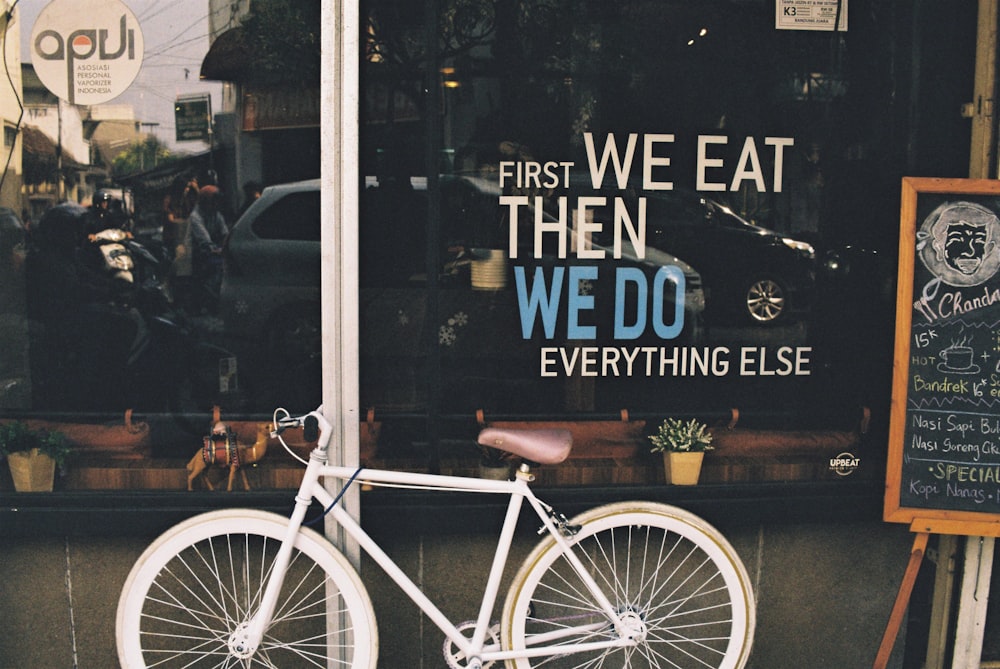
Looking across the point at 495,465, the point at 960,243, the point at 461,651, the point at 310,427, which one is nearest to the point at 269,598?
the point at 310,427

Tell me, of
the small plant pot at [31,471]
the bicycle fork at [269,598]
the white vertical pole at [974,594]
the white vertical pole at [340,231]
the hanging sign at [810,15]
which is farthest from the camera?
the hanging sign at [810,15]

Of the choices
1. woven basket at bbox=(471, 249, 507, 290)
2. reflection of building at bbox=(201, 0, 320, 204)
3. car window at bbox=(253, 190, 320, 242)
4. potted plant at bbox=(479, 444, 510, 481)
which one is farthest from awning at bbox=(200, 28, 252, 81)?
potted plant at bbox=(479, 444, 510, 481)

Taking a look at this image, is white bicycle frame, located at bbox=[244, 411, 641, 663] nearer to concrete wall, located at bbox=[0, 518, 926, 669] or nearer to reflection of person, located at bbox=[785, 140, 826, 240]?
concrete wall, located at bbox=[0, 518, 926, 669]

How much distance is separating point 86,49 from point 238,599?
249 centimetres

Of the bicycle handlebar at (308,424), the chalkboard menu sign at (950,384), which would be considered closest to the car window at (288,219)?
the bicycle handlebar at (308,424)

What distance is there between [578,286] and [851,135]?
1.45m

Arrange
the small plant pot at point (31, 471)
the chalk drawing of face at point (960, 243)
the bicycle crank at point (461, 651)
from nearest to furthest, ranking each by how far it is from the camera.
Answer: the bicycle crank at point (461, 651) < the chalk drawing of face at point (960, 243) < the small plant pot at point (31, 471)

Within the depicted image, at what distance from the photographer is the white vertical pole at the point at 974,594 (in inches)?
159

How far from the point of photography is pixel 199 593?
4211mm

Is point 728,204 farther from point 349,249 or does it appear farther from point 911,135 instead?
point 349,249

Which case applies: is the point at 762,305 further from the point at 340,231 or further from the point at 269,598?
the point at 269,598

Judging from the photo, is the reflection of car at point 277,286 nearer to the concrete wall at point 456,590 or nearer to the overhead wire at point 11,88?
the concrete wall at point 456,590

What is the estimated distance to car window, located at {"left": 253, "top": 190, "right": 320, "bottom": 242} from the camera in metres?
4.27

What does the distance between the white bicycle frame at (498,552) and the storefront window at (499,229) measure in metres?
0.72
